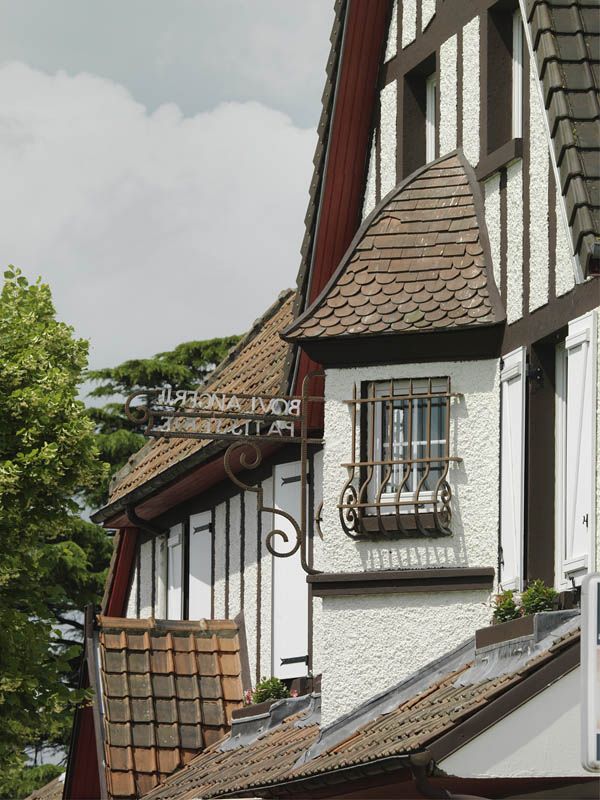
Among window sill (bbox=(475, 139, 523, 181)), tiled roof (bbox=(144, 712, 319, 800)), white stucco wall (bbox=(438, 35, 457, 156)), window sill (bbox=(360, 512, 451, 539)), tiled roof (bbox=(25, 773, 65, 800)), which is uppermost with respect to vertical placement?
white stucco wall (bbox=(438, 35, 457, 156))

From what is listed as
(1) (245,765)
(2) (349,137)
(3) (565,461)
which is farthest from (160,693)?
(3) (565,461)

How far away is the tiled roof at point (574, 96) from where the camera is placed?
14.0 meters

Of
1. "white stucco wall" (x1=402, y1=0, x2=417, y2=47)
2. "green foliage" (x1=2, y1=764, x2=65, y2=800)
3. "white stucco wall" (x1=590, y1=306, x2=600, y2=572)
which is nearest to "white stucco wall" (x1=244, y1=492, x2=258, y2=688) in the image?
"white stucco wall" (x1=402, y1=0, x2=417, y2=47)

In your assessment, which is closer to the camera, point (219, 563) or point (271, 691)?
point (271, 691)

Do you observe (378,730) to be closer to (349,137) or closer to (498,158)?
(498,158)

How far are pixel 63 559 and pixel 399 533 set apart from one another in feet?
93.6

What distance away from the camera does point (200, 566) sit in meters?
23.0

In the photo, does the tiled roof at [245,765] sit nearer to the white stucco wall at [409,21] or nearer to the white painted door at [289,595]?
the white painted door at [289,595]

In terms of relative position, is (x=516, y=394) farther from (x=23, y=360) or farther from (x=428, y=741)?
(x=23, y=360)

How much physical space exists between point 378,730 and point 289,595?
5.90 metres

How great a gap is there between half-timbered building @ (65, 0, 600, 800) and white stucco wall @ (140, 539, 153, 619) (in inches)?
194

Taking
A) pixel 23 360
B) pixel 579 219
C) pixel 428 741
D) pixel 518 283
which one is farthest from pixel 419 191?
pixel 23 360

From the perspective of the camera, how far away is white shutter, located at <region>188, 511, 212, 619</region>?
22.7 meters

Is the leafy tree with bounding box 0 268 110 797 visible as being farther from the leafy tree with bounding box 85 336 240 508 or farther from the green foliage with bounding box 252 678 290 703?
the leafy tree with bounding box 85 336 240 508
